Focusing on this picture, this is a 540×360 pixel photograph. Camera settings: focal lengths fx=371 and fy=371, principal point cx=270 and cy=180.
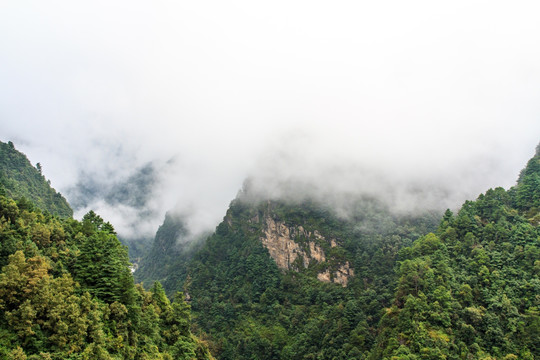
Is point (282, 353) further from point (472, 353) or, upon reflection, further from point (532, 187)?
point (532, 187)

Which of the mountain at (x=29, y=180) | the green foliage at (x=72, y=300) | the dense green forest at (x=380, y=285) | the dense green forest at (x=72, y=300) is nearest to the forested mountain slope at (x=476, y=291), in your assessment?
the dense green forest at (x=380, y=285)

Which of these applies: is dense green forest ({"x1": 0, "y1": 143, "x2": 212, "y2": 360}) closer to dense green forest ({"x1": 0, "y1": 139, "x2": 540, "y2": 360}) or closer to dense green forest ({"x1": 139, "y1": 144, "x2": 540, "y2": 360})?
dense green forest ({"x1": 0, "y1": 139, "x2": 540, "y2": 360})

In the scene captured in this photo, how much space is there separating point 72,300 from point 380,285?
76232 mm

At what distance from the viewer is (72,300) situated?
111ft

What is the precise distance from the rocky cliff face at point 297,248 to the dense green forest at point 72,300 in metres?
63.5

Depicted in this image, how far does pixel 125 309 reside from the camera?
39500mm

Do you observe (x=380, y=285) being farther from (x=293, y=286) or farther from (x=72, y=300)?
(x=72, y=300)

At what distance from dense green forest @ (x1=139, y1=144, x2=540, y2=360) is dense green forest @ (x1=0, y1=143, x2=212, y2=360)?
3683cm

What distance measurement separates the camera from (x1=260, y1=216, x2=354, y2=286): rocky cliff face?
110 metres

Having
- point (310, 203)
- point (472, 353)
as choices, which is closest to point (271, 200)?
point (310, 203)

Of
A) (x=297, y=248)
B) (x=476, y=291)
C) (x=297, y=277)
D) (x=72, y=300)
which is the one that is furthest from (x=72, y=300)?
(x=297, y=248)

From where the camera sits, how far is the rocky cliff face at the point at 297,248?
110m

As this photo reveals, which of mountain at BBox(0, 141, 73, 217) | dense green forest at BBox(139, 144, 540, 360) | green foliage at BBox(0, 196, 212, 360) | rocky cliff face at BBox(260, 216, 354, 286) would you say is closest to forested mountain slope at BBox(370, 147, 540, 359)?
dense green forest at BBox(139, 144, 540, 360)

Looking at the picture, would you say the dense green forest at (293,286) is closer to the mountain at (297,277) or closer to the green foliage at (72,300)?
the green foliage at (72,300)
